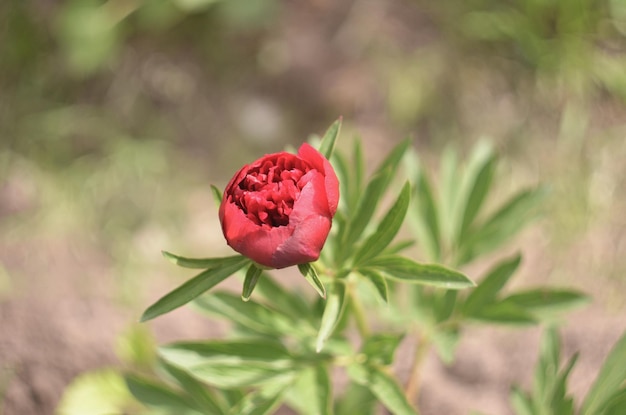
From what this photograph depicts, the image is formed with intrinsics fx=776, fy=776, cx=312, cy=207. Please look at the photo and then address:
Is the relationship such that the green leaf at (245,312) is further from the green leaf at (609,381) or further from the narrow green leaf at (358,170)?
the green leaf at (609,381)

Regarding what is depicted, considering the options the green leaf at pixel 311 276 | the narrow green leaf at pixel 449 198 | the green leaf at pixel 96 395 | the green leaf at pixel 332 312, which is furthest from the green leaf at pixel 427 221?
the green leaf at pixel 96 395

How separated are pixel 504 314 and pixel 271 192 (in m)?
0.54

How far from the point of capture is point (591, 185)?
2.27 meters

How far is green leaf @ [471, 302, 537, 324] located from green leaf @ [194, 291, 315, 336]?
306 millimetres

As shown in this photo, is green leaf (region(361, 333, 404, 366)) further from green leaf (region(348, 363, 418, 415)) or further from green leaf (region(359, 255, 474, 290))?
green leaf (region(359, 255, 474, 290))

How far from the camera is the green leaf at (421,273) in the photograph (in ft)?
3.45

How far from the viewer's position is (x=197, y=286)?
38.9 inches

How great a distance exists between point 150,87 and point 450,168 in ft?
4.62

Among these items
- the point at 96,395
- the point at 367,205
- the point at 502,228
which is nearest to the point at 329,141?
the point at 367,205

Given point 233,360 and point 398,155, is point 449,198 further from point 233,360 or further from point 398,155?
point 233,360

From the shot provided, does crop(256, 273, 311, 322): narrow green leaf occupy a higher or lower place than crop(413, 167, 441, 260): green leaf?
lower

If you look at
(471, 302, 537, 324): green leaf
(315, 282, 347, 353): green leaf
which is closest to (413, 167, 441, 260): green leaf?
(471, 302, 537, 324): green leaf

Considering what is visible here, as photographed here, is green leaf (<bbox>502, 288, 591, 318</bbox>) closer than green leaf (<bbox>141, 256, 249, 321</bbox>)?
No

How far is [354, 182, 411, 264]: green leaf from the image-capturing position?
1027 millimetres
